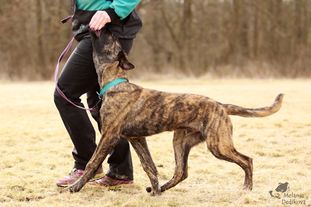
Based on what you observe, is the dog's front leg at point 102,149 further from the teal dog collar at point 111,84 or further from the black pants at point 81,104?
the black pants at point 81,104

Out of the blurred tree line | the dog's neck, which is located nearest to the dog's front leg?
the dog's neck

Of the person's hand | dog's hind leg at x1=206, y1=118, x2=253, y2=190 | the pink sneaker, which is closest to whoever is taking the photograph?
dog's hind leg at x1=206, y1=118, x2=253, y2=190

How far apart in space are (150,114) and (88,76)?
75 cm

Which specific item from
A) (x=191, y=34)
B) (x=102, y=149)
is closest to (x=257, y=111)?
(x=102, y=149)

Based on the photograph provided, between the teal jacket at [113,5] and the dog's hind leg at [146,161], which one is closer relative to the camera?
the teal jacket at [113,5]

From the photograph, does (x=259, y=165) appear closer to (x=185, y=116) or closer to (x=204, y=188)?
(x=204, y=188)

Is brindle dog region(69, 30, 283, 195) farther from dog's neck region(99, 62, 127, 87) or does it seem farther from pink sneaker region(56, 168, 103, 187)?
pink sneaker region(56, 168, 103, 187)

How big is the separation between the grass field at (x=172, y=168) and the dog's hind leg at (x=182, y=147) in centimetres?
15

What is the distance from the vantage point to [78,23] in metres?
4.94

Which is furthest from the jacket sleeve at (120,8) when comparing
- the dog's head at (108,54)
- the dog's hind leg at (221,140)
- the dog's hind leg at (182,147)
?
the dog's hind leg at (221,140)

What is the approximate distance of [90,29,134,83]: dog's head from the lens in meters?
4.66

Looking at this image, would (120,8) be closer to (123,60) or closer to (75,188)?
(123,60)

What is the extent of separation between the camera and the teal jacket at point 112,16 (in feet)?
15.4

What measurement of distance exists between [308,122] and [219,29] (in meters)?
21.2
